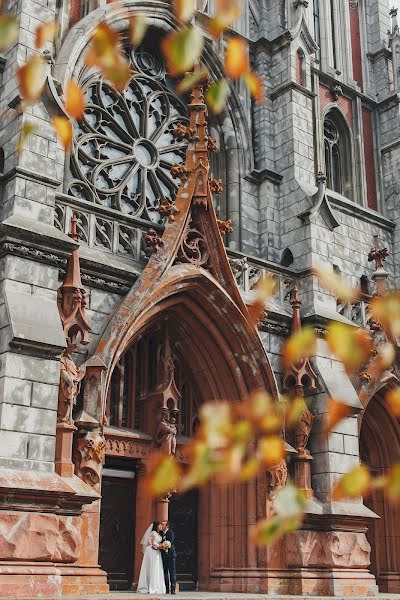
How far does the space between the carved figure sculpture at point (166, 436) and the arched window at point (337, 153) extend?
Answer: 8.43 metres

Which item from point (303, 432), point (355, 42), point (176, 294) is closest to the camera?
point (176, 294)

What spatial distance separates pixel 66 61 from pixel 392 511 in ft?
35.0

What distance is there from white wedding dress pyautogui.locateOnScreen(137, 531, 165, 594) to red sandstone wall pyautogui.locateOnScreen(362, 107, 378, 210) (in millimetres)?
10664

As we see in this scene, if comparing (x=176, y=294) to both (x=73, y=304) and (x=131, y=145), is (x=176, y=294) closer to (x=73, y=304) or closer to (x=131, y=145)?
(x=73, y=304)

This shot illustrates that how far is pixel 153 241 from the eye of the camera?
554 inches

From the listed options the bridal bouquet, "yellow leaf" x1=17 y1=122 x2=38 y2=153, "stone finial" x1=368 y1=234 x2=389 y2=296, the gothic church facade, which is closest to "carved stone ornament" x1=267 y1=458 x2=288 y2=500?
the gothic church facade

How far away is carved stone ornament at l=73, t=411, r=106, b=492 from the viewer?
12.3 metres

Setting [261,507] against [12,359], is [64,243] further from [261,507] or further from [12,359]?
[261,507]

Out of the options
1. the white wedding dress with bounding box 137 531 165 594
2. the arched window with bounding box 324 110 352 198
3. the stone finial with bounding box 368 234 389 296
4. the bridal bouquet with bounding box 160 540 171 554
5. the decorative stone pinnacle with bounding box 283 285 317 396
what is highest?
the arched window with bounding box 324 110 352 198

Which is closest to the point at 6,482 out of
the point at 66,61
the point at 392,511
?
the point at 66,61

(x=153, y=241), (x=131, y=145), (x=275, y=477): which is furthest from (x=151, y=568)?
(x=131, y=145)

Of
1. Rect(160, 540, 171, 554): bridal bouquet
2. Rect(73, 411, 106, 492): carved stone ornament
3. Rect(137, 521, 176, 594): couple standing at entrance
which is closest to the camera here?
Rect(73, 411, 106, 492): carved stone ornament

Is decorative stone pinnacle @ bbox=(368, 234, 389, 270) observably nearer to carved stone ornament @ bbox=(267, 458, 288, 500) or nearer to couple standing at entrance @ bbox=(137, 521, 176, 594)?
carved stone ornament @ bbox=(267, 458, 288, 500)

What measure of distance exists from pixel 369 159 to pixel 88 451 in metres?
11.7
